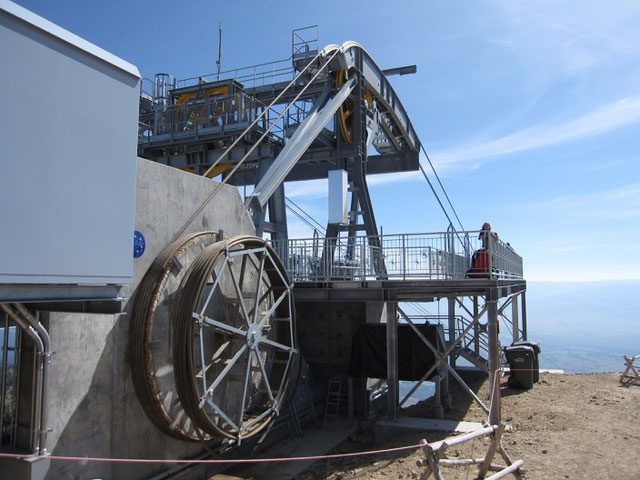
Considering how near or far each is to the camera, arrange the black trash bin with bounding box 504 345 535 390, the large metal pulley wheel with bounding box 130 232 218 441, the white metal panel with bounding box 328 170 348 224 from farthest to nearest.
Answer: the white metal panel with bounding box 328 170 348 224 < the black trash bin with bounding box 504 345 535 390 < the large metal pulley wheel with bounding box 130 232 218 441

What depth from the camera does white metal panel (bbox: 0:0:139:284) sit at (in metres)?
4.43

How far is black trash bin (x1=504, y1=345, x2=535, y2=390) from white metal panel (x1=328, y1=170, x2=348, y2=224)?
249 inches

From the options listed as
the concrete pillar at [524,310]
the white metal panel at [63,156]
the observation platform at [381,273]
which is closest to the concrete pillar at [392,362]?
the observation platform at [381,273]

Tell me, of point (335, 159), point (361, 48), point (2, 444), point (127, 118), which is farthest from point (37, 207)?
point (361, 48)

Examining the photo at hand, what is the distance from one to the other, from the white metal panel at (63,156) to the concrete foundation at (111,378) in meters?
1.93

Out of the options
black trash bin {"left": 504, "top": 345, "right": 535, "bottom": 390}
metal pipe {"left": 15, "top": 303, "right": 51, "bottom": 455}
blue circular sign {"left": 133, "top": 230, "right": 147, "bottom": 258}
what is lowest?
black trash bin {"left": 504, "top": 345, "right": 535, "bottom": 390}

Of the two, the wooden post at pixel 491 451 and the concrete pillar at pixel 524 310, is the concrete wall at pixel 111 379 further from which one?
the concrete pillar at pixel 524 310

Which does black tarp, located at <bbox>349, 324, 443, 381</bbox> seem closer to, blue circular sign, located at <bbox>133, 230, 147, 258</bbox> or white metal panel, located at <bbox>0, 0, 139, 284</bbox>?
blue circular sign, located at <bbox>133, 230, 147, 258</bbox>

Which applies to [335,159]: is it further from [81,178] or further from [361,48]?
[81,178]

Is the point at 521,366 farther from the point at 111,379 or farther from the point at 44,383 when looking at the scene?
the point at 44,383

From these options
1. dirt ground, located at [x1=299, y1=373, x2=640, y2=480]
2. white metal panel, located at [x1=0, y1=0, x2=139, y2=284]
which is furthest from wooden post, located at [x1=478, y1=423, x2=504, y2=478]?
white metal panel, located at [x1=0, y1=0, x2=139, y2=284]

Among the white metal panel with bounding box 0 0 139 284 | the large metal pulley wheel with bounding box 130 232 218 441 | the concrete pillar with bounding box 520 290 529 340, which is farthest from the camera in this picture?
the concrete pillar with bounding box 520 290 529 340

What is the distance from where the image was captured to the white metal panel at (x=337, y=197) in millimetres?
15727

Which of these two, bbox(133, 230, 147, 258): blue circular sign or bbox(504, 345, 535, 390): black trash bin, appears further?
bbox(504, 345, 535, 390): black trash bin
